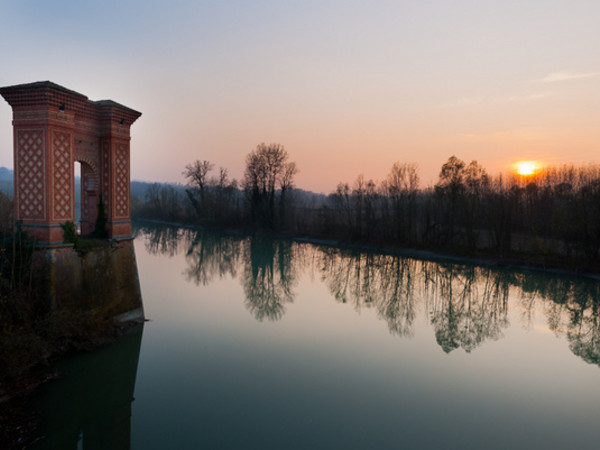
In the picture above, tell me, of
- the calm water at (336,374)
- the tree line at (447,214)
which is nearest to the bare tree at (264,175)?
the tree line at (447,214)

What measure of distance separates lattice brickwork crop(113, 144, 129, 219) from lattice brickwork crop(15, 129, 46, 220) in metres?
2.11

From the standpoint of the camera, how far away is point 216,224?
43688 mm

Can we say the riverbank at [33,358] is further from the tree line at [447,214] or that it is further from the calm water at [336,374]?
the tree line at [447,214]

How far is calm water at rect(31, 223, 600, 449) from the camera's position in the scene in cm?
555

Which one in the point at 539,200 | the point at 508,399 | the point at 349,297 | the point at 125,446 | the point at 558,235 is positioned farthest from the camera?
the point at 539,200

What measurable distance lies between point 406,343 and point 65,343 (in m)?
8.43

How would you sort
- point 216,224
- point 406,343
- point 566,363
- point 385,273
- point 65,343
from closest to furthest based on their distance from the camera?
1. point 65,343
2. point 566,363
3. point 406,343
4. point 385,273
5. point 216,224

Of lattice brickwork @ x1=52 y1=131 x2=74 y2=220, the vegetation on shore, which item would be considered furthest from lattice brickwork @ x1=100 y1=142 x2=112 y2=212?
the vegetation on shore

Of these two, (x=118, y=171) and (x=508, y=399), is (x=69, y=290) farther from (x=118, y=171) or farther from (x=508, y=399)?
(x=508, y=399)

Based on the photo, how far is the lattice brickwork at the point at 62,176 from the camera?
8.02 m

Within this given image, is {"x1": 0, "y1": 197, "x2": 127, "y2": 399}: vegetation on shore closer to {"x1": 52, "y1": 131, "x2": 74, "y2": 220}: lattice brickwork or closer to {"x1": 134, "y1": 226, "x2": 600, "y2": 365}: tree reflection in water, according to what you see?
{"x1": 52, "y1": 131, "x2": 74, "y2": 220}: lattice brickwork

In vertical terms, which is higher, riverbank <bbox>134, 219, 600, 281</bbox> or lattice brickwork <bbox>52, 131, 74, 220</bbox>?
lattice brickwork <bbox>52, 131, 74, 220</bbox>

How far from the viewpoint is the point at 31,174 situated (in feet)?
26.0

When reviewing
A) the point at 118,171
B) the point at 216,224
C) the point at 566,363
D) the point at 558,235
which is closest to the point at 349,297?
the point at 566,363
